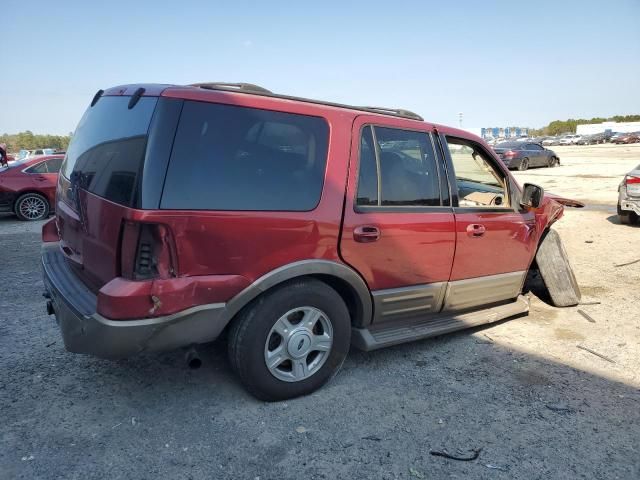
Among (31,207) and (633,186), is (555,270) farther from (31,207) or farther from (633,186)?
(31,207)

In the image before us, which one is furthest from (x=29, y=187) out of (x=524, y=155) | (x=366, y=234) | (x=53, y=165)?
(x=524, y=155)

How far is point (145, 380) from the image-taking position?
3182 mm

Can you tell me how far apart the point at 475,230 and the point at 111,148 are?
2638mm

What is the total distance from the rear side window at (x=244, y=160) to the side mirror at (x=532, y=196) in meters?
2.12

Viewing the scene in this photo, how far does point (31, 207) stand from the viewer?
10.4 meters

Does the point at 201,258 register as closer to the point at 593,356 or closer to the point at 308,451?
the point at 308,451

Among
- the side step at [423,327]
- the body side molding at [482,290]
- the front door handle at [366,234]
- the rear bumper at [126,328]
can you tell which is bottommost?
the side step at [423,327]

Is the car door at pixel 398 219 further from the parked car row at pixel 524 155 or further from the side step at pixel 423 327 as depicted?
the parked car row at pixel 524 155

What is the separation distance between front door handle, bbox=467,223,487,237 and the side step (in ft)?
2.20

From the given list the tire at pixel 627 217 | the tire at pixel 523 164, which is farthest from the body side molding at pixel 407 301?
the tire at pixel 523 164

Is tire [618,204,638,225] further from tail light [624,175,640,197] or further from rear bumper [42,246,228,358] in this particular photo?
rear bumper [42,246,228,358]

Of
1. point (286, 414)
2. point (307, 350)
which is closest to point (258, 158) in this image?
point (307, 350)

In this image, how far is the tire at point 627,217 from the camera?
9.00 m

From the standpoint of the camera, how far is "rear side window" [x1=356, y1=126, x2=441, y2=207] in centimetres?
317
